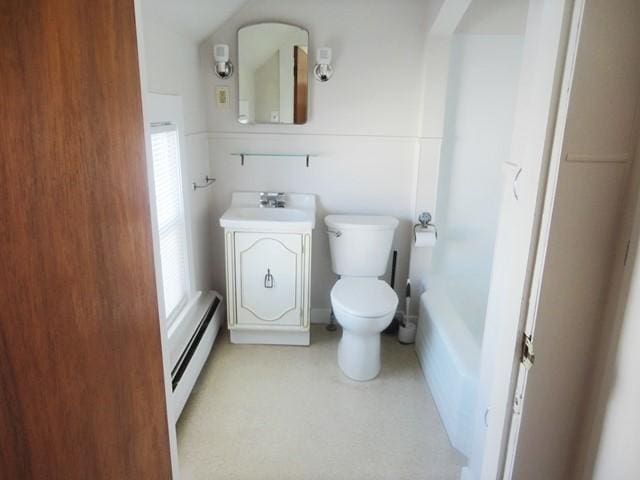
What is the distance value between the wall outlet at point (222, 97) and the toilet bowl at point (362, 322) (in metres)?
1.34

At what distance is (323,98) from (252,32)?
1.86 feet

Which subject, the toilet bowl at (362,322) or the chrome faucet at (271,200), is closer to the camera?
the toilet bowl at (362,322)

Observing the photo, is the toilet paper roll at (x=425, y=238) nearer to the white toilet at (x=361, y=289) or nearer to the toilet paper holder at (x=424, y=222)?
the toilet paper holder at (x=424, y=222)

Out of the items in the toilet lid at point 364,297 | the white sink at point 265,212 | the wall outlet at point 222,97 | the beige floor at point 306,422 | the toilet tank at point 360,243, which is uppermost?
the wall outlet at point 222,97

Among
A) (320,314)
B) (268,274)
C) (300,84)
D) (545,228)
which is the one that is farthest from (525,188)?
(320,314)

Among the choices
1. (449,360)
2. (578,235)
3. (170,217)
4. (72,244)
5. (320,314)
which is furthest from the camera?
(320,314)

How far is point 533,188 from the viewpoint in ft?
3.08

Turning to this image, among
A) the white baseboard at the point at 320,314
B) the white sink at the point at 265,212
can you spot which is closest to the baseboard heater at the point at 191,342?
the white sink at the point at 265,212

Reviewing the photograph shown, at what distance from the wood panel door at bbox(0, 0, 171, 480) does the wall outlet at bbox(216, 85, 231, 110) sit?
6.43ft

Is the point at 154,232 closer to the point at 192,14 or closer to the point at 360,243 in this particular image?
the point at 192,14

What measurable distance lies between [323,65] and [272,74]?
318mm

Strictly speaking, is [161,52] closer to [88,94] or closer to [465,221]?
[88,94]

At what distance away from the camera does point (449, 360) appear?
213cm

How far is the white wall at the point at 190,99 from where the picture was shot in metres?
1.93
